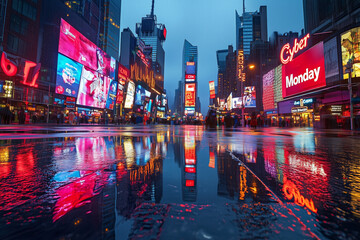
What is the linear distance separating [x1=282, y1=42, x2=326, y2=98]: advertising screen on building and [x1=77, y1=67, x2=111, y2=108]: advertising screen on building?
33.6 m

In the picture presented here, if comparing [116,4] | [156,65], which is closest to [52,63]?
[116,4]

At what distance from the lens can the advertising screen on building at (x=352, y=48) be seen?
16.4 m

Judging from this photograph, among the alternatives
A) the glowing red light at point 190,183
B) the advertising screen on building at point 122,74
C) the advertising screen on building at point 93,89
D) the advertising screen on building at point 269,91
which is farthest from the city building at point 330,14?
the advertising screen on building at point 122,74

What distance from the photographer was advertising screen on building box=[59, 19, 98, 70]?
2582 centimetres

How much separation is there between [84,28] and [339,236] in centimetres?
6421

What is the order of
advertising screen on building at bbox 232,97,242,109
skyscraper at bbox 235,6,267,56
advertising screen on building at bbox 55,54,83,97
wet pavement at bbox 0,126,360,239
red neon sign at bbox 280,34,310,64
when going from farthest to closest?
1. skyscraper at bbox 235,6,267,56
2. advertising screen on building at bbox 232,97,242,109
3. advertising screen on building at bbox 55,54,83,97
4. red neon sign at bbox 280,34,310,64
5. wet pavement at bbox 0,126,360,239

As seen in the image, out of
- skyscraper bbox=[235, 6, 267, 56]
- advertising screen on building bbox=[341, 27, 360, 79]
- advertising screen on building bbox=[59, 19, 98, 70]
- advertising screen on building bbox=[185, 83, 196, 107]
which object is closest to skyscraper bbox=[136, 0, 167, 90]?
advertising screen on building bbox=[185, 83, 196, 107]

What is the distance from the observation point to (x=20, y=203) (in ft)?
2.79

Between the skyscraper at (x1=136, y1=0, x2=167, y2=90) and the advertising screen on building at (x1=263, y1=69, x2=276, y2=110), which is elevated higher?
the skyscraper at (x1=136, y1=0, x2=167, y2=90)

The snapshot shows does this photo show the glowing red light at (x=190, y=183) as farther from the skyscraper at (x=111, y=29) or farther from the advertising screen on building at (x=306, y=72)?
the skyscraper at (x=111, y=29)

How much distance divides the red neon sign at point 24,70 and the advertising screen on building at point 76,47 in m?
4.93

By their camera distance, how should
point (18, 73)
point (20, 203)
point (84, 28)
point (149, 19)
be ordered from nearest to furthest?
point (20, 203)
point (18, 73)
point (84, 28)
point (149, 19)

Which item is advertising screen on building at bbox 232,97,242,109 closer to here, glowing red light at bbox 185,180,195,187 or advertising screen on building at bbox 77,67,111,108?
advertising screen on building at bbox 77,67,111,108

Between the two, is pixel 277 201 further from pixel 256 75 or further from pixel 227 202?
pixel 256 75
